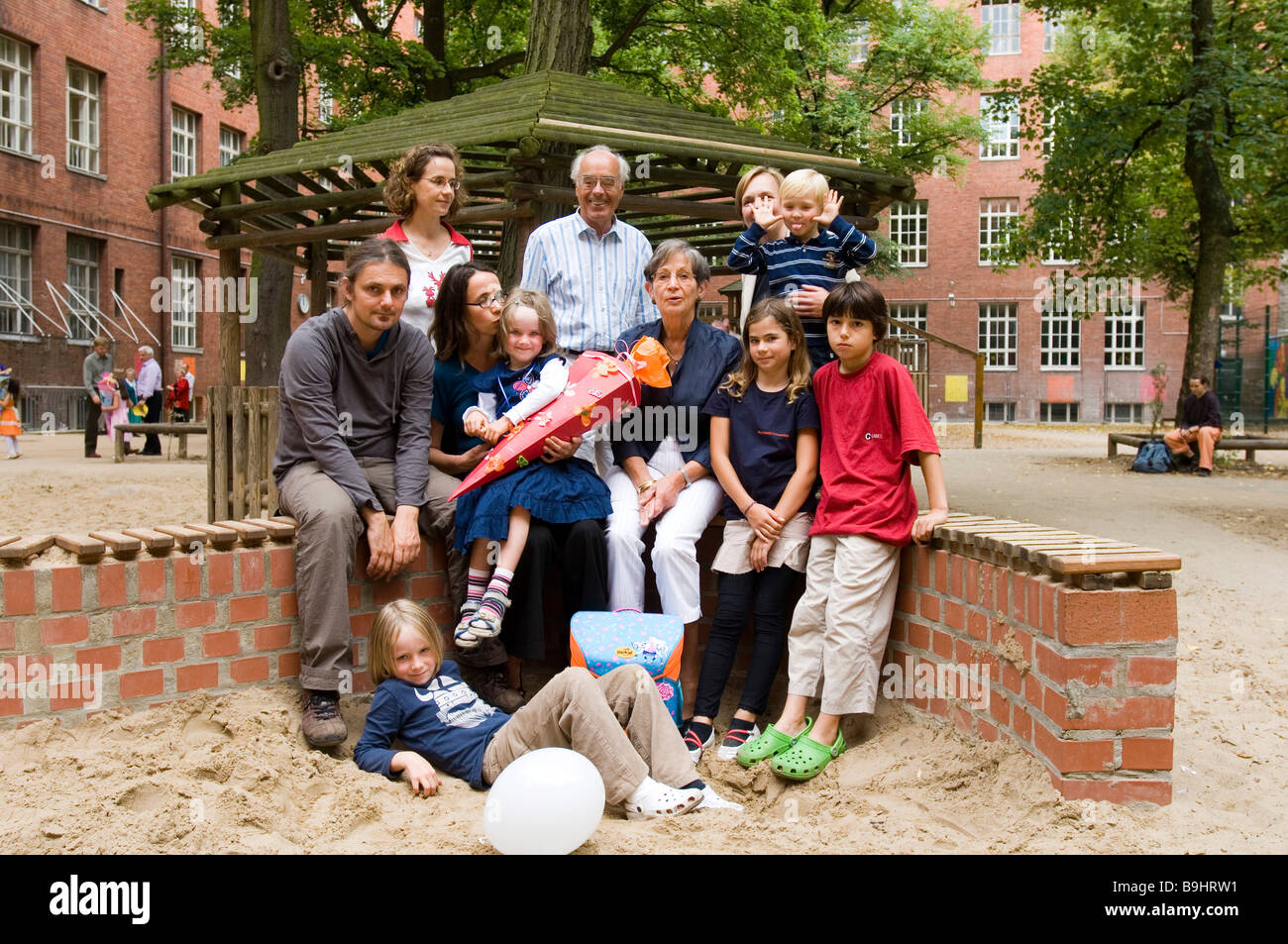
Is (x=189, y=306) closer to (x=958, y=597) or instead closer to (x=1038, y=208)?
(x=1038, y=208)

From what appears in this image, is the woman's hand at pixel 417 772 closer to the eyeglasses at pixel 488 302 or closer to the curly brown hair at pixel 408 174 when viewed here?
the eyeglasses at pixel 488 302

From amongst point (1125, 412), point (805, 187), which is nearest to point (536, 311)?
point (805, 187)

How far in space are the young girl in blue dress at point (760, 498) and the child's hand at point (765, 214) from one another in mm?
582

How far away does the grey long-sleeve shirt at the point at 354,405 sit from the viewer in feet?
12.9

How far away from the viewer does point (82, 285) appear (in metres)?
24.6

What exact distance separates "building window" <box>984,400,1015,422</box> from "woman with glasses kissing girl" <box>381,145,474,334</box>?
108ft

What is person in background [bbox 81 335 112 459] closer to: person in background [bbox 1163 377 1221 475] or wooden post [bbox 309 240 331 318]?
wooden post [bbox 309 240 331 318]

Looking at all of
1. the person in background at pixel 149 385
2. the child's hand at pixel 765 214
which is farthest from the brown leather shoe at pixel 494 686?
Result: the person in background at pixel 149 385

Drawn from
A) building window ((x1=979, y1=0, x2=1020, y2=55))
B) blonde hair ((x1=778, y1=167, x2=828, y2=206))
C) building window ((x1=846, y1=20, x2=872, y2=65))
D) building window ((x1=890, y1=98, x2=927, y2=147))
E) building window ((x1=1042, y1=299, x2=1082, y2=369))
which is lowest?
blonde hair ((x1=778, y1=167, x2=828, y2=206))

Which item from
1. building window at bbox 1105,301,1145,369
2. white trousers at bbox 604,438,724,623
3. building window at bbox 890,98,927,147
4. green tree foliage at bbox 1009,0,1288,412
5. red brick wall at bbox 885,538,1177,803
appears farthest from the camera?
building window at bbox 1105,301,1145,369

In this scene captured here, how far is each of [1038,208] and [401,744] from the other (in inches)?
607

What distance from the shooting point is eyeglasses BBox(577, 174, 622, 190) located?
471cm

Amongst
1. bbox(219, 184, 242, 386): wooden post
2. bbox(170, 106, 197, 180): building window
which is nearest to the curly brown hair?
bbox(219, 184, 242, 386): wooden post

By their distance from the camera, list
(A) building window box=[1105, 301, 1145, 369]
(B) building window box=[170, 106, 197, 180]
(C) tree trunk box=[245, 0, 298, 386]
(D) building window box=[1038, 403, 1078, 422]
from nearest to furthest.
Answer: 1. (C) tree trunk box=[245, 0, 298, 386]
2. (B) building window box=[170, 106, 197, 180]
3. (A) building window box=[1105, 301, 1145, 369]
4. (D) building window box=[1038, 403, 1078, 422]
